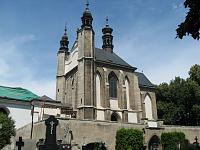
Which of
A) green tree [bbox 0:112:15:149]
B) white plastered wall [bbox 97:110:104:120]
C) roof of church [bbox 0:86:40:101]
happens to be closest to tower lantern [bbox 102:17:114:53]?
white plastered wall [bbox 97:110:104:120]

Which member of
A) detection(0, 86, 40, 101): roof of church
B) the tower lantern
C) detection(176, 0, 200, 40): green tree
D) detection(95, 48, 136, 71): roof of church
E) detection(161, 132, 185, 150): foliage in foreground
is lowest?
detection(161, 132, 185, 150): foliage in foreground

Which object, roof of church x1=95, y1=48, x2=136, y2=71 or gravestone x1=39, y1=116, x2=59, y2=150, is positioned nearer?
gravestone x1=39, y1=116, x2=59, y2=150

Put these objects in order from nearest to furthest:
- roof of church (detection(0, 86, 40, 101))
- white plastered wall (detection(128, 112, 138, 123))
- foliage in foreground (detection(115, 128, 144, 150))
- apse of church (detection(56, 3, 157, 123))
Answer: foliage in foreground (detection(115, 128, 144, 150)), roof of church (detection(0, 86, 40, 101)), apse of church (detection(56, 3, 157, 123)), white plastered wall (detection(128, 112, 138, 123))

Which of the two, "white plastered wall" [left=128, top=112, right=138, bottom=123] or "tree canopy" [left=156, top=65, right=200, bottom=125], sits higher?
"tree canopy" [left=156, top=65, right=200, bottom=125]

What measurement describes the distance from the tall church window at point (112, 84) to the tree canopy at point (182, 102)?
39.7 feet

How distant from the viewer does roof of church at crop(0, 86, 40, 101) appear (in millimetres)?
39750

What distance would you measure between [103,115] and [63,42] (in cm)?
1684

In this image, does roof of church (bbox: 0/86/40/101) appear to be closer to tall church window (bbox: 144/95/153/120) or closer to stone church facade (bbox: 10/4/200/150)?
stone church facade (bbox: 10/4/200/150)

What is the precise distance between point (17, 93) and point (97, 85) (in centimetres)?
1156

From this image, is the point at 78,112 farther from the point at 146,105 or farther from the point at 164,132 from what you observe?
the point at 146,105

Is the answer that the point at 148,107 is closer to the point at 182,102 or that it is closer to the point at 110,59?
the point at 182,102

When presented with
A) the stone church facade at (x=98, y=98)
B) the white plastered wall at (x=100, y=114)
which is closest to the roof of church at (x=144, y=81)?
the stone church facade at (x=98, y=98)

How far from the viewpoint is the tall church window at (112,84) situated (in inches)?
1779

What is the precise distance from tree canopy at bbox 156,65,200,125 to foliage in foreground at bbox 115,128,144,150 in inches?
759
